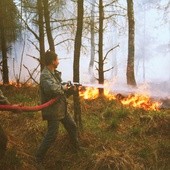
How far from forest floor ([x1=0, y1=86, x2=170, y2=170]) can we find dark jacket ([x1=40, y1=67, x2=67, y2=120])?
3.53 feet

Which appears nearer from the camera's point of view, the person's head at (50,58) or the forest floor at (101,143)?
the person's head at (50,58)

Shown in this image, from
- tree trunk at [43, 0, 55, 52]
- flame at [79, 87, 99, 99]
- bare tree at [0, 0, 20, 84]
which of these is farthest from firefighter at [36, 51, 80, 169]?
bare tree at [0, 0, 20, 84]

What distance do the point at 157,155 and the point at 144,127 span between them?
155 centimetres

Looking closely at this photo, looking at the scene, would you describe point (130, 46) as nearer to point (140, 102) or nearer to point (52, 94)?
point (140, 102)

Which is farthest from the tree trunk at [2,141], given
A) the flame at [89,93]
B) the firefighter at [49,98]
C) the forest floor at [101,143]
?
the flame at [89,93]

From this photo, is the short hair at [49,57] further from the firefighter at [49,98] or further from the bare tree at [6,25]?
the bare tree at [6,25]

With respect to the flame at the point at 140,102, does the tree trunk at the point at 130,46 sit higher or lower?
higher

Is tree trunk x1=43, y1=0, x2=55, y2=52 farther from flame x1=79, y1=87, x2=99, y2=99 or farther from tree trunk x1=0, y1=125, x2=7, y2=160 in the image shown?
tree trunk x1=0, y1=125, x2=7, y2=160

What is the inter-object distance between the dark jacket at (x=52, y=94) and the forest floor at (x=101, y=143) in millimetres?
1076

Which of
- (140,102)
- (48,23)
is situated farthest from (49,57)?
(48,23)

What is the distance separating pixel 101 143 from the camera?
24.3 ft

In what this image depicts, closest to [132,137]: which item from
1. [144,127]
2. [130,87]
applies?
[144,127]

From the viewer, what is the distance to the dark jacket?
6297 millimetres

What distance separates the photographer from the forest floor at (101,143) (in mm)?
6555
